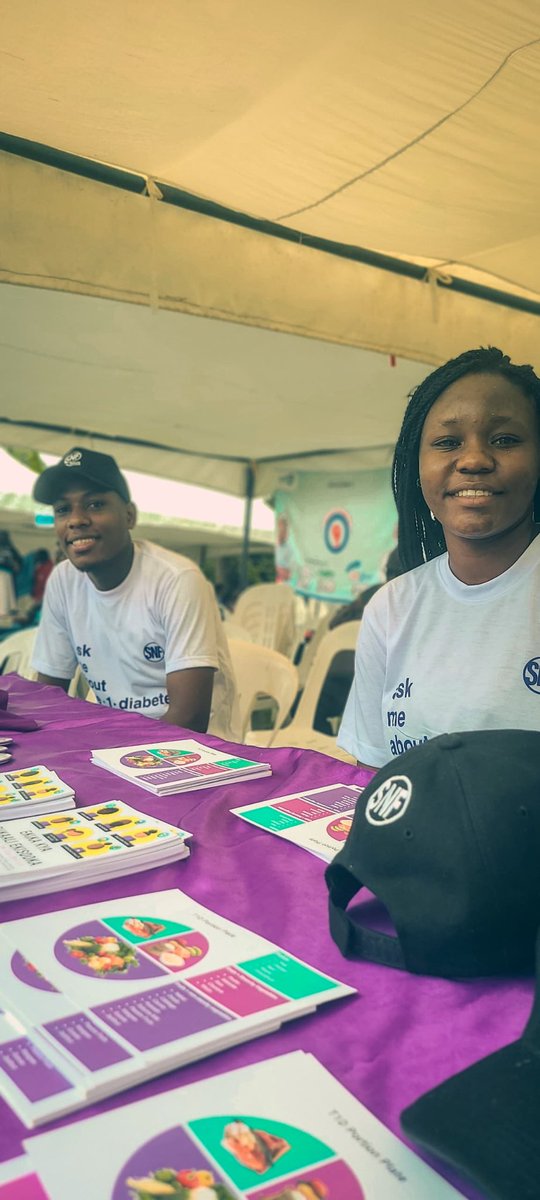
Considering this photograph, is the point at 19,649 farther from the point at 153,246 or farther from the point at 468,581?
the point at 468,581

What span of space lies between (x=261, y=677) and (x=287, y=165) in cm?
166

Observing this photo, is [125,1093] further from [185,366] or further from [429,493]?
[185,366]

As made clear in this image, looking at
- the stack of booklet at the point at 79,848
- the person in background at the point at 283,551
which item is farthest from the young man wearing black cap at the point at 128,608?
the person in background at the point at 283,551

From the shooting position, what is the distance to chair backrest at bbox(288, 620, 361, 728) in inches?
128

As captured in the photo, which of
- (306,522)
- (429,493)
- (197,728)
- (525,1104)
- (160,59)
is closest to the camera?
(525,1104)

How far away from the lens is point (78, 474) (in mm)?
2412

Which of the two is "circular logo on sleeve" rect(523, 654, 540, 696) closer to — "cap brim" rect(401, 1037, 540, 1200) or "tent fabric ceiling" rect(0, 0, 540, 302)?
"cap brim" rect(401, 1037, 540, 1200)

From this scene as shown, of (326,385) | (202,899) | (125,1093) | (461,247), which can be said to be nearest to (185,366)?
(326,385)

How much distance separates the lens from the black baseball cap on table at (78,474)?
241cm

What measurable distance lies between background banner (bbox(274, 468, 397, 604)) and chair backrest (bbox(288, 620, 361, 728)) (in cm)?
325

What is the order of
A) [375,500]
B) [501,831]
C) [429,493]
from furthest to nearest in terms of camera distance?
[375,500] < [429,493] < [501,831]

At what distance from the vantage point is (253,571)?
10117 millimetres

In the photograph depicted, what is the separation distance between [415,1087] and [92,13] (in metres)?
1.90

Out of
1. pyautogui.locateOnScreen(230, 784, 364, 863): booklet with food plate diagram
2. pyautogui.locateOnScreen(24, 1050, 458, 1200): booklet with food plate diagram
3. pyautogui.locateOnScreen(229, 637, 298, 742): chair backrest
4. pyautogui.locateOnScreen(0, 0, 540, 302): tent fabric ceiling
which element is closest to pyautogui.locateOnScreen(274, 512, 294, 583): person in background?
pyautogui.locateOnScreen(229, 637, 298, 742): chair backrest
